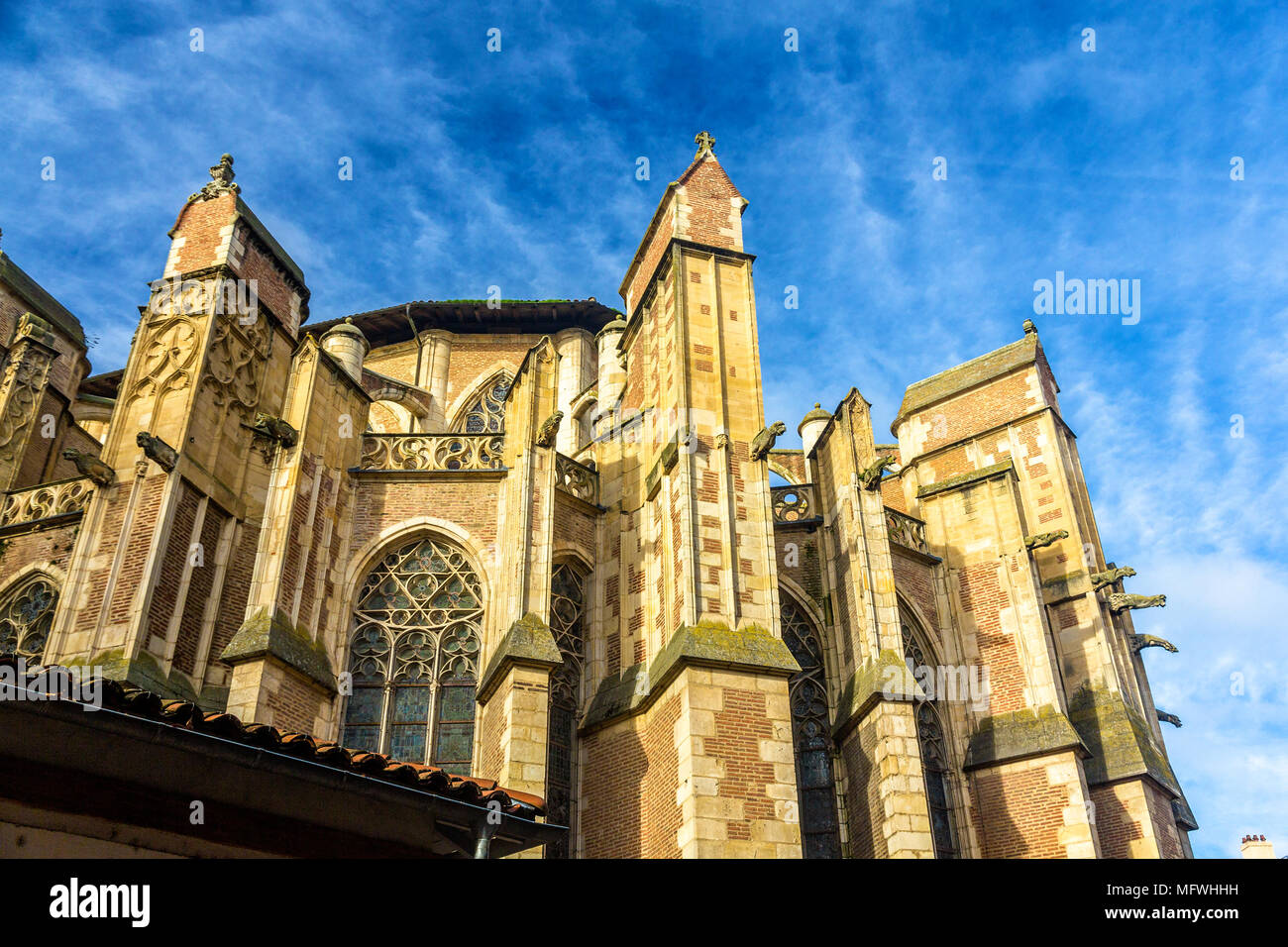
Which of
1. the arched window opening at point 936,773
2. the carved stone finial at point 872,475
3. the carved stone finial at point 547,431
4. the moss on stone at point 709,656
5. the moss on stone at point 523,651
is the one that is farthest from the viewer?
the carved stone finial at point 872,475

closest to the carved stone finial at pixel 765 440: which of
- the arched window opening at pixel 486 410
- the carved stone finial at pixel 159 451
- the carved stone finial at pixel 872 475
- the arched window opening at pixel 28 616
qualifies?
the carved stone finial at pixel 872 475

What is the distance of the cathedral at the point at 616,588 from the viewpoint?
13133 mm

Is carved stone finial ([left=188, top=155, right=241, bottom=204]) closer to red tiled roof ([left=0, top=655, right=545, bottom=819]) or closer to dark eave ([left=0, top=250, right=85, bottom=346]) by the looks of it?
dark eave ([left=0, top=250, right=85, bottom=346])

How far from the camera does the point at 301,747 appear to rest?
725 cm

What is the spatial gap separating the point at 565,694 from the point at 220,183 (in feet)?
35.0

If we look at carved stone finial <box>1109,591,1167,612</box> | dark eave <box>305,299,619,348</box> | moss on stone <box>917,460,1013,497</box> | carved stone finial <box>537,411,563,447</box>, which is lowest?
carved stone finial <box>1109,591,1167,612</box>

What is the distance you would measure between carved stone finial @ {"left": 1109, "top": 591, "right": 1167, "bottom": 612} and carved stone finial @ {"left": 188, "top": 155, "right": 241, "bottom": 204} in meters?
16.8

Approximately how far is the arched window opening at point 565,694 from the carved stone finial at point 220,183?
880cm

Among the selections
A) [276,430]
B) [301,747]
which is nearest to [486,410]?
[276,430]

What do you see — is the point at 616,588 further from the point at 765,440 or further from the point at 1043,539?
the point at 1043,539

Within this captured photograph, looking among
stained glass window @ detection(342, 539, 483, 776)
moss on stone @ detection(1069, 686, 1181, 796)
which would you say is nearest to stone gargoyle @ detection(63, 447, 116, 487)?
stained glass window @ detection(342, 539, 483, 776)

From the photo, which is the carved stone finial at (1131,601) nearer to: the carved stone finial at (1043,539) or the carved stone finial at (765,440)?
the carved stone finial at (1043,539)

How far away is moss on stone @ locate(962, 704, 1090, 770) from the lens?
15977mm
